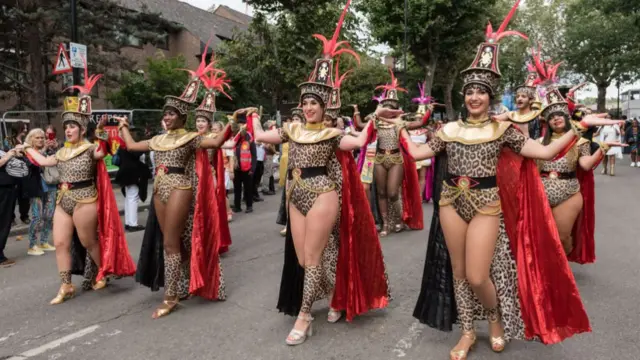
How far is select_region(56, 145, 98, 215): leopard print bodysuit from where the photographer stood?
192 inches

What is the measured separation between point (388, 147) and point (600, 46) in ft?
105

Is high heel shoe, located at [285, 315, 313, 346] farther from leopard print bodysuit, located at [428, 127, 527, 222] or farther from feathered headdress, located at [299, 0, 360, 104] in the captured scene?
feathered headdress, located at [299, 0, 360, 104]

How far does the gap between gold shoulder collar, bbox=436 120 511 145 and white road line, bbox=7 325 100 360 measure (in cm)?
327

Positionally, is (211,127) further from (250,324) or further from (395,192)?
(395,192)

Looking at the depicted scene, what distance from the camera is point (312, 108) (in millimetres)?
3926

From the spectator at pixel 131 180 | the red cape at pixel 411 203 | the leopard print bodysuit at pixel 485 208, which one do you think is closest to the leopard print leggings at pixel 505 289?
the leopard print bodysuit at pixel 485 208

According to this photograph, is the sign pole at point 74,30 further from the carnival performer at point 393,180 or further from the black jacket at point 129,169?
the carnival performer at point 393,180

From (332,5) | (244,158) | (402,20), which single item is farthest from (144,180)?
(402,20)

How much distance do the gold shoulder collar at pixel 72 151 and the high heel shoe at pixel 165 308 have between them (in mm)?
1720

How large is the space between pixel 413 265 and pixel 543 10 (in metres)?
40.8

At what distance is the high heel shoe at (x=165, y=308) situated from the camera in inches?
173

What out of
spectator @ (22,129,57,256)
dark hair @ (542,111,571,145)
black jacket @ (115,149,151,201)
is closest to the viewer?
dark hair @ (542,111,571,145)

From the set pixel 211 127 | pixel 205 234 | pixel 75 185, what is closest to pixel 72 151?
pixel 75 185

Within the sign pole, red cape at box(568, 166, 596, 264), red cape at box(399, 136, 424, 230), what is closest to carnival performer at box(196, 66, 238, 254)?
red cape at box(399, 136, 424, 230)
